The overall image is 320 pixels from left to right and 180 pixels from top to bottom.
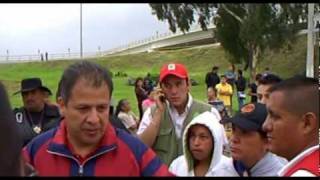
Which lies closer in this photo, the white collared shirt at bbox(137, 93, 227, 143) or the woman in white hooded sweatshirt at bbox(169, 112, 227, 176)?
the woman in white hooded sweatshirt at bbox(169, 112, 227, 176)

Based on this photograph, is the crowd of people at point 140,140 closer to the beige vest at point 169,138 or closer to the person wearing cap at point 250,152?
the person wearing cap at point 250,152

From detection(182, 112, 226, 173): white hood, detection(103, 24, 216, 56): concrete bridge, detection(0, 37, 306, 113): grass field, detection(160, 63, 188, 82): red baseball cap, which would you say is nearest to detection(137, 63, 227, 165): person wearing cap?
detection(160, 63, 188, 82): red baseball cap

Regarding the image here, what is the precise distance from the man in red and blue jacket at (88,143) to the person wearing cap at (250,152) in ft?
3.11

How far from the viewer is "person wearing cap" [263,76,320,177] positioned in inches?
110

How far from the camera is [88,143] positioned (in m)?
2.94

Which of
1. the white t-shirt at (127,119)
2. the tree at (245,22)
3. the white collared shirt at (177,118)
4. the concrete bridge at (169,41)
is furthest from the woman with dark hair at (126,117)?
the concrete bridge at (169,41)

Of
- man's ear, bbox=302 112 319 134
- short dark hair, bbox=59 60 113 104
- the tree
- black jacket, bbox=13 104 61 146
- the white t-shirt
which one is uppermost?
the tree

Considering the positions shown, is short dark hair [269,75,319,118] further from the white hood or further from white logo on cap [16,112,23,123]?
white logo on cap [16,112,23,123]

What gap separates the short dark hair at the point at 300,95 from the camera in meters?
2.87

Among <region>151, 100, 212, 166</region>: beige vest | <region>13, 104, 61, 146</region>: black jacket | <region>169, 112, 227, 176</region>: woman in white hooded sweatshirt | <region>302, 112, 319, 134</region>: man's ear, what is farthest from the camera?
<region>13, 104, 61, 146</region>: black jacket

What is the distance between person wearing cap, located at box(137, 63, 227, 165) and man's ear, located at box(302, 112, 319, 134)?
2091mm

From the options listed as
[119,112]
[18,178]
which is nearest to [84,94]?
[18,178]

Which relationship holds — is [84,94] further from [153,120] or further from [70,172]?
[153,120]

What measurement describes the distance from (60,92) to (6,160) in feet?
4.07
